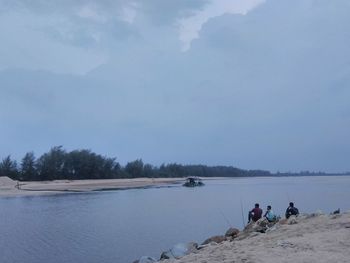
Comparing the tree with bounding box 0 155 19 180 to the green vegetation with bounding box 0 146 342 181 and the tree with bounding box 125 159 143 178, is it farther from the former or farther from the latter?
the tree with bounding box 125 159 143 178

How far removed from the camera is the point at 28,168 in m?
116

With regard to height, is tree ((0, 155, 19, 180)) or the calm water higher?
tree ((0, 155, 19, 180))

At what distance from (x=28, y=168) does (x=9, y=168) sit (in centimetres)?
446

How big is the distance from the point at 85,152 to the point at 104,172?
11.3 metres

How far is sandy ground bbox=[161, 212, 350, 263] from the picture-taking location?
34.8 ft

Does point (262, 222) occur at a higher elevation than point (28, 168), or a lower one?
lower

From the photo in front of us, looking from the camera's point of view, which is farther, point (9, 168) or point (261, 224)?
point (9, 168)

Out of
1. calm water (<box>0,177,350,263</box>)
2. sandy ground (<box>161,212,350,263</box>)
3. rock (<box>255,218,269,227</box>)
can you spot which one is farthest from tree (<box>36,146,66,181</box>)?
sandy ground (<box>161,212,350,263</box>)

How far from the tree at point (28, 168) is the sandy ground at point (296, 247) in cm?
10760

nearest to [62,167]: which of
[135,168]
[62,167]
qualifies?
[62,167]

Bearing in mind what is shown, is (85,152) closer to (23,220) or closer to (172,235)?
(23,220)

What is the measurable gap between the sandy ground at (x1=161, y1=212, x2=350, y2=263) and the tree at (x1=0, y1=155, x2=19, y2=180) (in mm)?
105904

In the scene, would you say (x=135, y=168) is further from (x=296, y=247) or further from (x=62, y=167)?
(x=296, y=247)

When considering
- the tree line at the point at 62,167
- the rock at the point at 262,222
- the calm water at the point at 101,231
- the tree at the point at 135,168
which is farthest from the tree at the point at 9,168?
the rock at the point at 262,222
